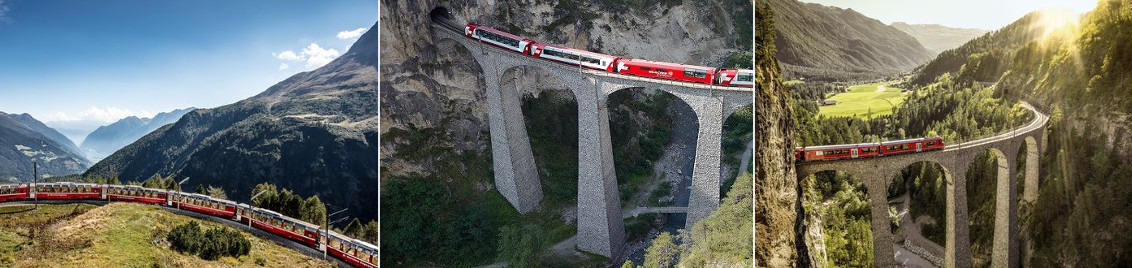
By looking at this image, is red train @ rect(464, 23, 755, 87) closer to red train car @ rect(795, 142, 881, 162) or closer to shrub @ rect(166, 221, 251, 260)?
red train car @ rect(795, 142, 881, 162)

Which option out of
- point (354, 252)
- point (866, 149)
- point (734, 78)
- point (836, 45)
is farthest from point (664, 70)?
point (354, 252)

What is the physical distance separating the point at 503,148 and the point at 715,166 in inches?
144

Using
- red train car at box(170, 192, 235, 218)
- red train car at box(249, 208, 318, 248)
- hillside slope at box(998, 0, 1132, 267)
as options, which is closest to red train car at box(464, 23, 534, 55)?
red train car at box(249, 208, 318, 248)

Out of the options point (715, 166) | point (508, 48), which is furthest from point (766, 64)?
point (508, 48)

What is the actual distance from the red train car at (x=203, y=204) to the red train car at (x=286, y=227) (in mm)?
293

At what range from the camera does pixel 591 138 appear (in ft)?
26.6

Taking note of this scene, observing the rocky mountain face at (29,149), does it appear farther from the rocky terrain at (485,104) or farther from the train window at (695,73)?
the train window at (695,73)

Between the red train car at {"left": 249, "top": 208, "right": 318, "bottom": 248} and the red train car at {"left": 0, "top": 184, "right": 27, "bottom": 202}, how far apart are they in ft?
7.06

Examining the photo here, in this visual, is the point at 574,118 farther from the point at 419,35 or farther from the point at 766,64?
the point at 766,64

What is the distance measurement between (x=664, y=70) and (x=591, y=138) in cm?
158

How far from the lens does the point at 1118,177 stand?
8633 millimetres

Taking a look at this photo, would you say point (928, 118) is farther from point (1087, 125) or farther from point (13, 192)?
→ point (13, 192)

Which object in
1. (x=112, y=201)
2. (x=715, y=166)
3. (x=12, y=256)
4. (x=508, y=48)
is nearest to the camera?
(x=12, y=256)

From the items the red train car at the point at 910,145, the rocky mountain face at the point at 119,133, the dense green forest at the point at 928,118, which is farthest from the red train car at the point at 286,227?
the red train car at the point at 910,145
